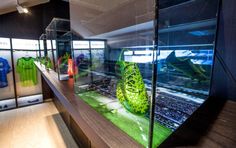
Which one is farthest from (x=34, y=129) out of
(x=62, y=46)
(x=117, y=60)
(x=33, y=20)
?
(x=33, y=20)

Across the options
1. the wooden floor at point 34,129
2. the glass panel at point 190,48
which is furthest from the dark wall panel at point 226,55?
the wooden floor at point 34,129

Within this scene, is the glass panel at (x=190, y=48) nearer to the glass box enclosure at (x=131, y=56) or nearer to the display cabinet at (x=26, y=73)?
the glass box enclosure at (x=131, y=56)

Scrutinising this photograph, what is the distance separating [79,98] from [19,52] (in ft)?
13.7

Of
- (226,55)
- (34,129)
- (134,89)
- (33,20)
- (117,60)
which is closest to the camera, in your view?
(134,89)

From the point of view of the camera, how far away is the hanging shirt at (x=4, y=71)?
148 inches

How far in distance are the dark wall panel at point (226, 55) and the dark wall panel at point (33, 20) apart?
4370 millimetres

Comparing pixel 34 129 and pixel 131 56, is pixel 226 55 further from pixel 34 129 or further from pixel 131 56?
pixel 34 129

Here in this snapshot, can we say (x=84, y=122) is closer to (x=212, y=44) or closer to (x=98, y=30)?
(x=98, y=30)

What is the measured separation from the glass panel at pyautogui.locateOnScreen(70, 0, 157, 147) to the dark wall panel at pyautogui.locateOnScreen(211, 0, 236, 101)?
2.87 feet

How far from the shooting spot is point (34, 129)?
9.09ft

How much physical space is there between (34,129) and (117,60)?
2.83m

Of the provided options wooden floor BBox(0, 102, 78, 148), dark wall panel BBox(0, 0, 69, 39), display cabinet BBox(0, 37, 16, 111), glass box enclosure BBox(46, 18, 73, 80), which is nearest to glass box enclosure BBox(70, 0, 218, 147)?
glass box enclosure BBox(46, 18, 73, 80)

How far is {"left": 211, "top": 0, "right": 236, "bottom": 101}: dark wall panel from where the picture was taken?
1.11m

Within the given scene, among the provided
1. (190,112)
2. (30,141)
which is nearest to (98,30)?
(190,112)
